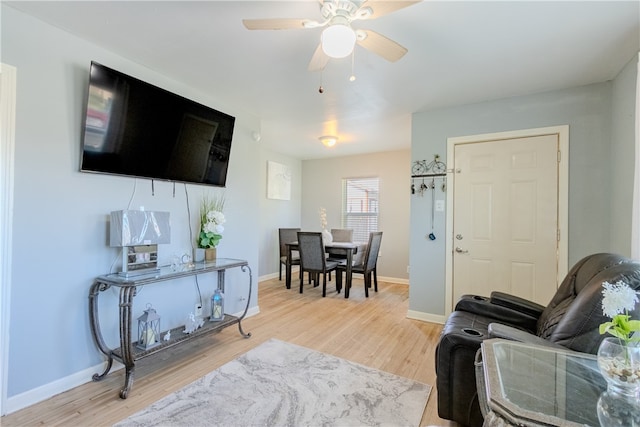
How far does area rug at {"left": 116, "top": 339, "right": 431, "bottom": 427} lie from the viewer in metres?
1.76

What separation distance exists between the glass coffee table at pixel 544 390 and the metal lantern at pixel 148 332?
2.25 meters

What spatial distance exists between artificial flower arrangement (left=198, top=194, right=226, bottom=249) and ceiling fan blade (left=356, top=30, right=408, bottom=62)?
2.03 m

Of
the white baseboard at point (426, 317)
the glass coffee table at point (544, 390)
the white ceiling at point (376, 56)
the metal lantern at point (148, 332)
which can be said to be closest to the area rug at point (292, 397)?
the metal lantern at point (148, 332)

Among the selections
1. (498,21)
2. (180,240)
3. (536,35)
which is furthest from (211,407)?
(536,35)

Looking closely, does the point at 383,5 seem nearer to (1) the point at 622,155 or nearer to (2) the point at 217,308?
(1) the point at 622,155

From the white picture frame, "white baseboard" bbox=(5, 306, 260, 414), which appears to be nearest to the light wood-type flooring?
"white baseboard" bbox=(5, 306, 260, 414)

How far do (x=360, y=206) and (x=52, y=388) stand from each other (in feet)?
16.4

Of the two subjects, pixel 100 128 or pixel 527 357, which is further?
pixel 100 128

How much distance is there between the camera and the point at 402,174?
5523 millimetres

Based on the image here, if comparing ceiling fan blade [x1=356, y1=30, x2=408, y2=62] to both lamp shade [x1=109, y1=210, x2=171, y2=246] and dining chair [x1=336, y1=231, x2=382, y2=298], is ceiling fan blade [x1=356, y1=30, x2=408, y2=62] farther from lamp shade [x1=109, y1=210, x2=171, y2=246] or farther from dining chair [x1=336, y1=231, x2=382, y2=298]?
dining chair [x1=336, y1=231, x2=382, y2=298]

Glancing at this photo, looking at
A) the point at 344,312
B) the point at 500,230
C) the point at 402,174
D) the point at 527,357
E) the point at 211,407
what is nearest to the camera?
the point at 527,357

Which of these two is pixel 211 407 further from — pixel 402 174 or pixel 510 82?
Answer: pixel 402 174

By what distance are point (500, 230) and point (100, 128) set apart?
380 centimetres

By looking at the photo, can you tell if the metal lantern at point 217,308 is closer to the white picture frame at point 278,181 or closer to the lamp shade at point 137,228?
the lamp shade at point 137,228
